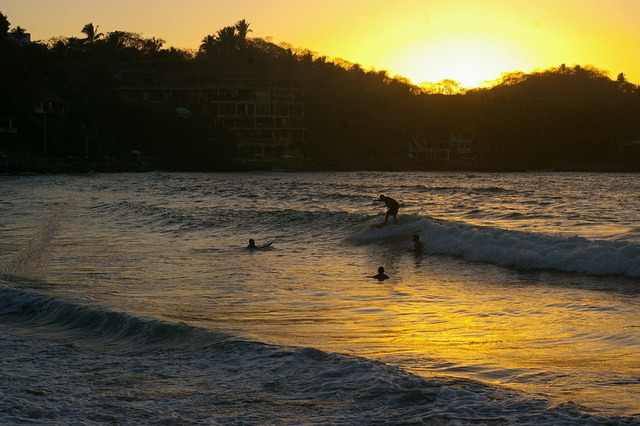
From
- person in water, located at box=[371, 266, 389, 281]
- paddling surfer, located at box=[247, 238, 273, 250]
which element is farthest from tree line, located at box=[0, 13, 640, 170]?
person in water, located at box=[371, 266, 389, 281]

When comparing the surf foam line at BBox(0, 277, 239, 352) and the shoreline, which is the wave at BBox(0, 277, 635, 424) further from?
the shoreline

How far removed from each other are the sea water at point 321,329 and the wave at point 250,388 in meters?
0.02

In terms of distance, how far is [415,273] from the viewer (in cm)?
1634

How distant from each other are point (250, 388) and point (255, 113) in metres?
96.3

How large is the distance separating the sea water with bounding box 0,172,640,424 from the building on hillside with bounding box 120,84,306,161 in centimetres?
8012

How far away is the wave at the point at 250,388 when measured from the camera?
6492 mm

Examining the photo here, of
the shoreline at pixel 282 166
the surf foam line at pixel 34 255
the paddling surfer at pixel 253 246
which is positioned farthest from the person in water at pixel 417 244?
the shoreline at pixel 282 166

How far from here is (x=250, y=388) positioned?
7324 mm

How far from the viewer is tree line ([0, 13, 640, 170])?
285 ft

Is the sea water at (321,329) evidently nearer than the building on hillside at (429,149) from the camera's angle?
Yes

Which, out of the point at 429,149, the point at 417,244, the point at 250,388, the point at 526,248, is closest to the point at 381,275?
the point at 526,248

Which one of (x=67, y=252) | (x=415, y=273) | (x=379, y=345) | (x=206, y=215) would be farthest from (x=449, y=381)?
(x=206, y=215)

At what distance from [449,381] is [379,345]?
1784 millimetres

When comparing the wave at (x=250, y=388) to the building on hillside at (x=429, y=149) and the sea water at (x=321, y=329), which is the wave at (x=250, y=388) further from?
the building on hillside at (x=429, y=149)
